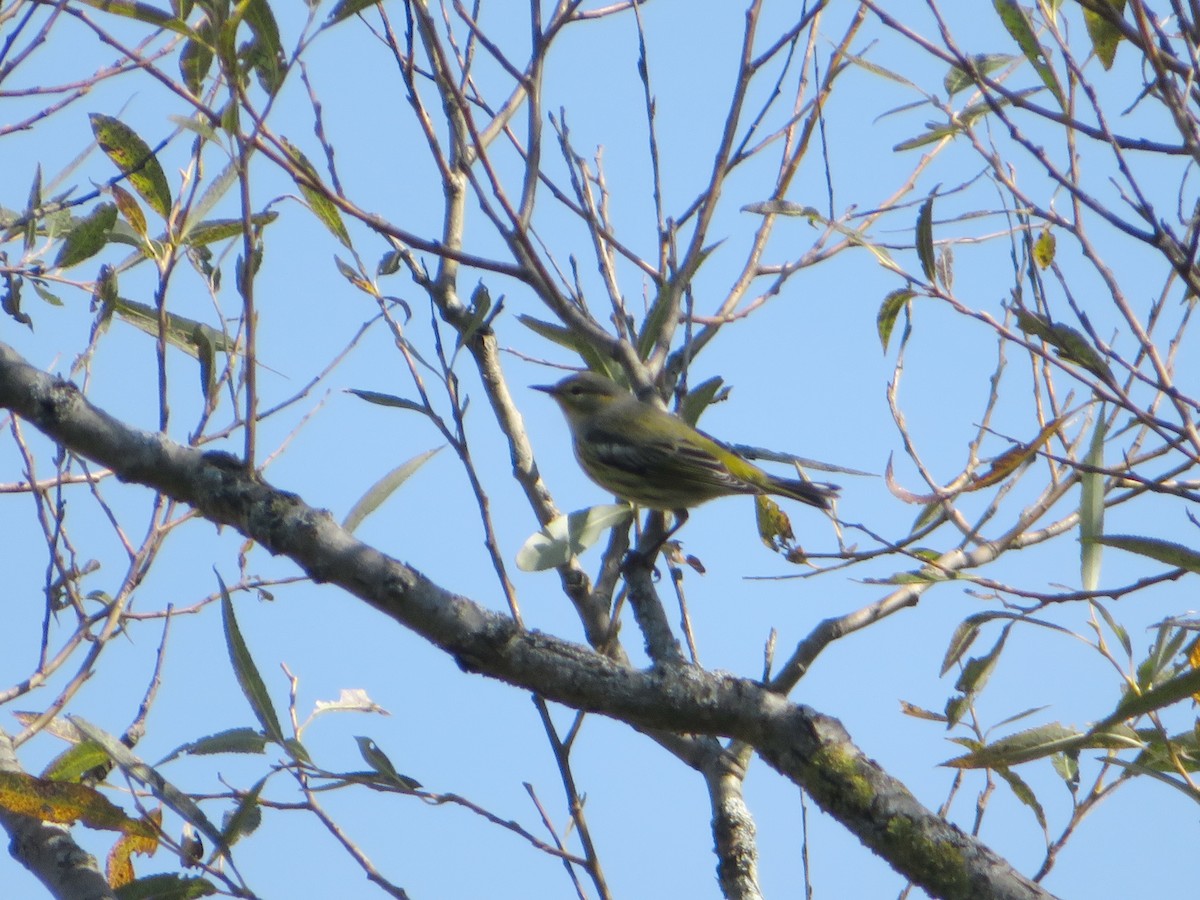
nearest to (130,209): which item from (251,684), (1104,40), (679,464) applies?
(251,684)

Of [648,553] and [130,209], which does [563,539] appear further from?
[130,209]

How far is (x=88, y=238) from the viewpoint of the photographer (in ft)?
9.90

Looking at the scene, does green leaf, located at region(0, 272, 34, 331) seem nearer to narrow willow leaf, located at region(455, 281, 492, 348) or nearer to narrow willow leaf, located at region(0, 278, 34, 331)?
narrow willow leaf, located at region(0, 278, 34, 331)

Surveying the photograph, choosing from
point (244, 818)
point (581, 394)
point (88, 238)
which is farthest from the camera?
point (581, 394)

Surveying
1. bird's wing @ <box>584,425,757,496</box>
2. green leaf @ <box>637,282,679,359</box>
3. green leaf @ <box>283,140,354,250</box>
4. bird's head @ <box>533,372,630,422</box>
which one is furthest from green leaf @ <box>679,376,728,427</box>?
bird's head @ <box>533,372,630,422</box>

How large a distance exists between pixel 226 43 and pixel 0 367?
2.15ft

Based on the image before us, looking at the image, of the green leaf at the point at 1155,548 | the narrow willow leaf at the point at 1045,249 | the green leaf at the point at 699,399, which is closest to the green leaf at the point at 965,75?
the narrow willow leaf at the point at 1045,249

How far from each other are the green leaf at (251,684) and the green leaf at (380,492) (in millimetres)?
366

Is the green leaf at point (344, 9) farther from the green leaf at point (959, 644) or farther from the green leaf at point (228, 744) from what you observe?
the green leaf at point (959, 644)

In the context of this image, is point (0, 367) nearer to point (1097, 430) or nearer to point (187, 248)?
point (187, 248)

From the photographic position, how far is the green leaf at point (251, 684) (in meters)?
2.38

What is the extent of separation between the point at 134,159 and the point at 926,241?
1760 millimetres

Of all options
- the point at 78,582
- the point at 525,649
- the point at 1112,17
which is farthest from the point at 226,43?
the point at 78,582

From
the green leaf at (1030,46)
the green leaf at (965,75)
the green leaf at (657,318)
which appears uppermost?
the green leaf at (965,75)
